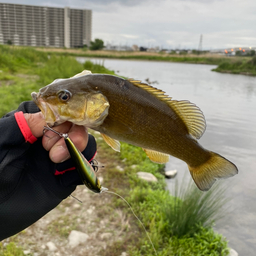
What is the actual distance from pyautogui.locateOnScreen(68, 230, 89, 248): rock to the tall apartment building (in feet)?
458

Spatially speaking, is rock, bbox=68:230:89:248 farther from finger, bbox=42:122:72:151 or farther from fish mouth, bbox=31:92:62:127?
fish mouth, bbox=31:92:62:127

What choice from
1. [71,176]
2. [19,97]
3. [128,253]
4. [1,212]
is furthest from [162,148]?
[19,97]

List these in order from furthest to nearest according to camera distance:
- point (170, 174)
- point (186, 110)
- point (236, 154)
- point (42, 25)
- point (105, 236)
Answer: point (42, 25), point (236, 154), point (170, 174), point (105, 236), point (186, 110)

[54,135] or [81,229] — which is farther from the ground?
[54,135]

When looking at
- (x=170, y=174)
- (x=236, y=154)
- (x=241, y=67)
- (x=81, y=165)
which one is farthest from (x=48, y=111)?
(x=241, y=67)

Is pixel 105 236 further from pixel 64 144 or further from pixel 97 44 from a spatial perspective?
pixel 97 44

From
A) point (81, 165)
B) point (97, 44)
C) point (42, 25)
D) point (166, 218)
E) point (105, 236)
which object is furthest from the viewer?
point (42, 25)

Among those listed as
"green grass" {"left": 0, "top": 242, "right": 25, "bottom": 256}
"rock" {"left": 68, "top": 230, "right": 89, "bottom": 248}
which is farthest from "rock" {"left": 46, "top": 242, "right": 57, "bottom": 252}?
"green grass" {"left": 0, "top": 242, "right": 25, "bottom": 256}

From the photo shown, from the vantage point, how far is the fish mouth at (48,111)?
1.57 meters

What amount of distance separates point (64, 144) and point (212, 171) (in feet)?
3.77

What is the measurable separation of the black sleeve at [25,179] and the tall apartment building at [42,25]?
141 m

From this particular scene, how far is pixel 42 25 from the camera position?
130 metres

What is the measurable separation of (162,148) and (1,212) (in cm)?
129

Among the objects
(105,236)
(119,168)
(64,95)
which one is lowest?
(105,236)
